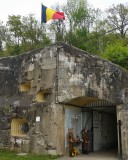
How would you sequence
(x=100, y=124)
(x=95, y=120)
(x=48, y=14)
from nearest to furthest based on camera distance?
(x=48, y=14)
(x=95, y=120)
(x=100, y=124)

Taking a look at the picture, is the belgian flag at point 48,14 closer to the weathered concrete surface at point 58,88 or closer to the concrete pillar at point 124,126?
the weathered concrete surface at point 58,88

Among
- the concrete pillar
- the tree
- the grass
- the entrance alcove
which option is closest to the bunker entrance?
the entrance alcove

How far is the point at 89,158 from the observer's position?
1505 centimetres

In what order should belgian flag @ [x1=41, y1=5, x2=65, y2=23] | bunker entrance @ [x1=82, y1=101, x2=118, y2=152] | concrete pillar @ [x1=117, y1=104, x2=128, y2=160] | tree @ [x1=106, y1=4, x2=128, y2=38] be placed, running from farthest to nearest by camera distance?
tree @ [x1=106, y1=4, x2=128, y2=38], bunker entrance @ [x1=82, y1=101, x2=118, y2=152], belgian flag @ [x1=41, y1=5, x2=65, y2=23], concrete pillar @ [x1=117, y1=104, x2=128, y2=160]

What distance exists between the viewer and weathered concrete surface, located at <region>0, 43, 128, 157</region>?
15089 mm

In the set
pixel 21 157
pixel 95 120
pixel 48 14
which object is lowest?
pixel 21 157

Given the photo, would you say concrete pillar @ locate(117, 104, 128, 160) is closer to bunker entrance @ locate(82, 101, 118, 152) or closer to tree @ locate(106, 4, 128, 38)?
bunker entrance @ locate(82, 101, 118, 152)

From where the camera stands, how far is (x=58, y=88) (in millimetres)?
15391

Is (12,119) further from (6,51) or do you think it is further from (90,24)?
(90,24)

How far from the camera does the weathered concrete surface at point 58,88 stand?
15089mm

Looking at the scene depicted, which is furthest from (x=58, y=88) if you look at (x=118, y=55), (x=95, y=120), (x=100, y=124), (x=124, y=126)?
(x=118, y=55)

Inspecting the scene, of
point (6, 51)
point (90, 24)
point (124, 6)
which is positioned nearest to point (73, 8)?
point (90, 24)

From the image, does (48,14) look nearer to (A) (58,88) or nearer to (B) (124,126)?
(A) (58,88)

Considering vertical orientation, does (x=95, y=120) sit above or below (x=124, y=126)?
above
